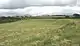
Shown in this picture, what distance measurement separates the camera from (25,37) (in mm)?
12906

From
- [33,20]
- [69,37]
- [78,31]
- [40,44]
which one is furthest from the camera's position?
[33,20]

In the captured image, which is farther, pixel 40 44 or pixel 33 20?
pixel 33 20

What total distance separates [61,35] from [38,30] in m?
2.00

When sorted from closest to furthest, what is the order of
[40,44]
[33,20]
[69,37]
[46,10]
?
[40,44] → [69,37] → [33,20] → [46,10]

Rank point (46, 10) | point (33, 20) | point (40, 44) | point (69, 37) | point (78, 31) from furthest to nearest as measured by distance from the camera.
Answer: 1. point (46, 10)
2. point (33, 20)
3. point (78, 31)
4. point (69, 37)
5. point (40, 44)

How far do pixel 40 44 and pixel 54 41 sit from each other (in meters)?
0.93

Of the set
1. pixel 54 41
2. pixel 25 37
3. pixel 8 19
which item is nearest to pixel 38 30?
pixel 25 37

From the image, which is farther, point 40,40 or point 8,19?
point 8,19

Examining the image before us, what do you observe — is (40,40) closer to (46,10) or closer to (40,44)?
(40,44)

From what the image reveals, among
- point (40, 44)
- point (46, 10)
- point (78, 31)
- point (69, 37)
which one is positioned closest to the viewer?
point (40, 44)

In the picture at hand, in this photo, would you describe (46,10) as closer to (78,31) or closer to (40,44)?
(78,31)

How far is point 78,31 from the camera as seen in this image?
13805mm

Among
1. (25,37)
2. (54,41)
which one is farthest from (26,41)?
(54,41)

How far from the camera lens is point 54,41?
11945 mm
